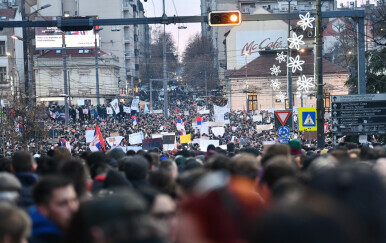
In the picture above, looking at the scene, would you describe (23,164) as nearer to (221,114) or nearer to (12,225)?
(12,225)

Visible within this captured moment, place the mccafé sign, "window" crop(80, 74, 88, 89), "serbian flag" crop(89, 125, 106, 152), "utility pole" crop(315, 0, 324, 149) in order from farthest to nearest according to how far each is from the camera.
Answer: "window" crop(80, 74, 88, 89)
the mccafé sign
"serbian flag" crop(89, 125, 106, 152)
"utility pole" crop(315, 0, 324, 149)

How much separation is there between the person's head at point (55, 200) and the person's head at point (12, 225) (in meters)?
1.00

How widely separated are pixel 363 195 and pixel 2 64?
7391 cm

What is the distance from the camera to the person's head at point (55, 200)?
525 centimetres

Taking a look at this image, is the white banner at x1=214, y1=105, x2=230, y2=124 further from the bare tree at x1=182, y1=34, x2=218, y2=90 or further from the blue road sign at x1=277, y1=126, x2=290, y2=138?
the bare tree at x1=182, y1=34, x2=218, y2=90

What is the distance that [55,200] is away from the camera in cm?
528

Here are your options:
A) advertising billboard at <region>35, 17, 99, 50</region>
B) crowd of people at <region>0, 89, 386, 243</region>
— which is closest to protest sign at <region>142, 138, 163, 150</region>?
crowd of people at <region>0, 89, 386, 243</region>

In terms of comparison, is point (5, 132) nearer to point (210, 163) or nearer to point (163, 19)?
point (163, 19)

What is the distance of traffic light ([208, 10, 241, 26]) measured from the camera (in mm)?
17750

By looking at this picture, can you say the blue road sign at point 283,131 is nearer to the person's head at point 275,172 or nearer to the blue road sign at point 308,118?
the blue road sign at point 308,118

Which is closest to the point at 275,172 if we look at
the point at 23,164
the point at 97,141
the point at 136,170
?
the point at 136,170

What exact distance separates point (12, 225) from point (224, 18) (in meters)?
14.2

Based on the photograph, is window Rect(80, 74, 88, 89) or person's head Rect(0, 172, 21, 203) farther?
window Rect(80, 74, 88, 89)

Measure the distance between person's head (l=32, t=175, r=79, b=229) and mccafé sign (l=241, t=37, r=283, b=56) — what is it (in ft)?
268
